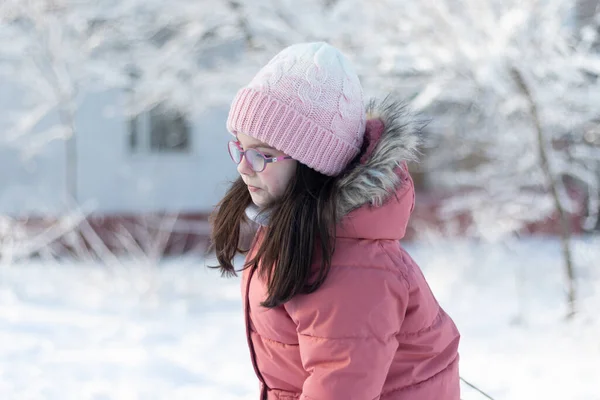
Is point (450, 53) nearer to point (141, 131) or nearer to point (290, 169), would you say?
point (290, 169)

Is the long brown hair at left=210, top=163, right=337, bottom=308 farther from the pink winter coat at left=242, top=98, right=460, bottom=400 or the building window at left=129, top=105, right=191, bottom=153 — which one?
the building window at left=129, top=105, right=191, bottom=153

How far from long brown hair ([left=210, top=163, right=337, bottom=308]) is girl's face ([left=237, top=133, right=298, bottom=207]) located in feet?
0.06

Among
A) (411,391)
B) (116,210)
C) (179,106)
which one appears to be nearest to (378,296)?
(411,391)

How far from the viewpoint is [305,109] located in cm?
156

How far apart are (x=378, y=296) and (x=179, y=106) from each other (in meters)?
6.19

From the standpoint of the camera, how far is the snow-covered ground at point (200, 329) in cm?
381

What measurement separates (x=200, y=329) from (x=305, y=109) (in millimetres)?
3886

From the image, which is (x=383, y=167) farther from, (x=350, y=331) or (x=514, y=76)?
(x=514, y=76)

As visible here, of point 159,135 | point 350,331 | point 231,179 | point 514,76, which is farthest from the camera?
point 159,135

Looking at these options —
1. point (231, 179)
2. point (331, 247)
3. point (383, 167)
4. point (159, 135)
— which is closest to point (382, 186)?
point (383, 167)

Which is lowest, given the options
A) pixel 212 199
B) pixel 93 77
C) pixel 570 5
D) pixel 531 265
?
pixel 212 199

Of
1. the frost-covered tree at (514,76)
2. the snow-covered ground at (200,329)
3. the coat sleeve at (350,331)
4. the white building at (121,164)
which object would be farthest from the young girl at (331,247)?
the white building at (121,164)

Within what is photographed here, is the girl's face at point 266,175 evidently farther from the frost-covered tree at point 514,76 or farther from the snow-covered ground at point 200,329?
the frost-covered tree at point 514,76

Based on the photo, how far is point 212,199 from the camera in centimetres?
1088
